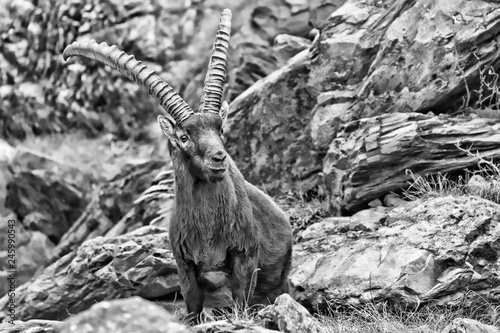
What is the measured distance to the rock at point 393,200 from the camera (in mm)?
12281

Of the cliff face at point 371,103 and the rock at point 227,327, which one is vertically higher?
the cliff face at point 371,103

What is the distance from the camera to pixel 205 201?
33.3 feet

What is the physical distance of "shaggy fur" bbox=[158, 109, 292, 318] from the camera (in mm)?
9930

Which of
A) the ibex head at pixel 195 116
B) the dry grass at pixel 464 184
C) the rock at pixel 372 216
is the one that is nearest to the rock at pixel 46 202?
the ibex head at pixel 195 116

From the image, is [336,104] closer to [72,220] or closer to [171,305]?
[171,305]

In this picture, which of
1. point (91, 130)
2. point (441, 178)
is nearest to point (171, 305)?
point (441, 178)

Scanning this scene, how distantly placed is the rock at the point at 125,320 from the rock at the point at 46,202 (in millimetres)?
15107

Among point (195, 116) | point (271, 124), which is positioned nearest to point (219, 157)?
point (195, 116)

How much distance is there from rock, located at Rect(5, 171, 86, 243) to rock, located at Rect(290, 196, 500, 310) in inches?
365

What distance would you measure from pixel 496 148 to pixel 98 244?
19.9 ft

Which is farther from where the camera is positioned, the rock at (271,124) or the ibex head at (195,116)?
the rock at (271,124)

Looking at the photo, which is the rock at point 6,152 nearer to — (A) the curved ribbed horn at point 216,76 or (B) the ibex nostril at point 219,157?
(A) the curved ribbed horn at point 216,76

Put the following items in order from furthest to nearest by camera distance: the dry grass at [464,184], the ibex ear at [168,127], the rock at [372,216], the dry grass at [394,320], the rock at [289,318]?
the rock at [372,216] < the dry grass at [464,184] < the ibex ear at [168,127] < the dry grass at [394,320] < the rock at [289,318]

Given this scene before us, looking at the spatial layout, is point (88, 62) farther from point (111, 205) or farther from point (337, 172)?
point (337, 172)
